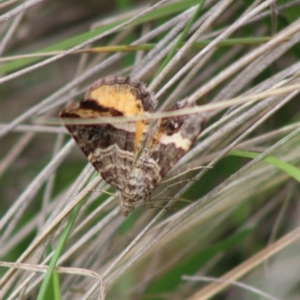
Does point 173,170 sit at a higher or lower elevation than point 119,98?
lower

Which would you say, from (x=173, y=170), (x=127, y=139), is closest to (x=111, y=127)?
(x=127, y=139)

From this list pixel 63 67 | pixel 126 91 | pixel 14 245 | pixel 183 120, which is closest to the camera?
pixel 183 120

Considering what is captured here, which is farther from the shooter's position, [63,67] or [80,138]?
[63,67]

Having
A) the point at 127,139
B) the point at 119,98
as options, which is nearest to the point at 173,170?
the point at 127,139

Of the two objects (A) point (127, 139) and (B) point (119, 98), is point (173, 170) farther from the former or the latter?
(B) point (119, 98)

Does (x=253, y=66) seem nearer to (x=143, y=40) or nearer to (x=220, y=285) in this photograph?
(x=143, y=40)

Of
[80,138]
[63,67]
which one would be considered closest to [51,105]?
[80,138]

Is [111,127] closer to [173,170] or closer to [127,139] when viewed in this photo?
[127,139]

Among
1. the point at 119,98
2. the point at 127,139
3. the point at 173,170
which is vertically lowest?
the point at 173,170

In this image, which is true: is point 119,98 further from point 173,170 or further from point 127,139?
point 173,170

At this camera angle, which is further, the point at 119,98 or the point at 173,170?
the point at 173,170

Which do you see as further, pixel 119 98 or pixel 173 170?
pixel 173 170
